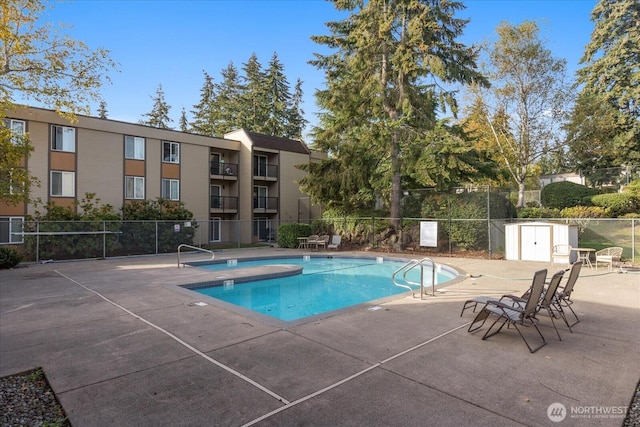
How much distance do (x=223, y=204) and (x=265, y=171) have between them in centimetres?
401

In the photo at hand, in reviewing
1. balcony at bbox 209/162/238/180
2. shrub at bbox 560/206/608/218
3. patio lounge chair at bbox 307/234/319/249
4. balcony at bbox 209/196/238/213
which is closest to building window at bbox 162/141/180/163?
balcony at bbox 209/162/238/180

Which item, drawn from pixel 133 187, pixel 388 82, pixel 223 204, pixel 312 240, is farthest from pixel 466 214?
pixel 133 187

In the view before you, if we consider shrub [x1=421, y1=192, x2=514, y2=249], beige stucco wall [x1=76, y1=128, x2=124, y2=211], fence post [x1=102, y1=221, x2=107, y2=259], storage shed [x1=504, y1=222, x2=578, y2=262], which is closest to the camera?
storage shed [x1=504, y1=222, x2=578, y2=262]

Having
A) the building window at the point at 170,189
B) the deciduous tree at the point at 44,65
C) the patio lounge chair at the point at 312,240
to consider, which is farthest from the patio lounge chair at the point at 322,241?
the deciduous tree at the point at 44,65

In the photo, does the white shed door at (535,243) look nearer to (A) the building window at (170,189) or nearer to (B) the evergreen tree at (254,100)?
(A) the building window at (170,189)

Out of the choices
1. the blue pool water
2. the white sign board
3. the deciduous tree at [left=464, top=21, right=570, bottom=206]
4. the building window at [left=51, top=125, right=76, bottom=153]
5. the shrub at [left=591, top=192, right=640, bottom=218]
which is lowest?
the blue pool water

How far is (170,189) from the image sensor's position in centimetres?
2297

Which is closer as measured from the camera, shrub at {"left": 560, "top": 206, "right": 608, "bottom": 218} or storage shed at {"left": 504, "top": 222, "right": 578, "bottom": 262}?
storage shed at {"left": 504, "top": 222, "right": 578, "bottom": 262}

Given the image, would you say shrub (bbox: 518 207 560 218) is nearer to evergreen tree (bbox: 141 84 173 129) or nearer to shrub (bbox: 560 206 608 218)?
shrub (bbox: 560 206 608 218)

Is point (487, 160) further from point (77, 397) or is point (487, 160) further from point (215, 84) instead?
point (215, 84)

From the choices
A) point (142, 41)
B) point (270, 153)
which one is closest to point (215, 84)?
point (270, 153)

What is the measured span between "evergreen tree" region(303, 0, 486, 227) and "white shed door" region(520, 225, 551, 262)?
19.0ft

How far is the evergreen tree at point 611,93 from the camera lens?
22.4m

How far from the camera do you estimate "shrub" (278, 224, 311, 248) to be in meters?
21.5
